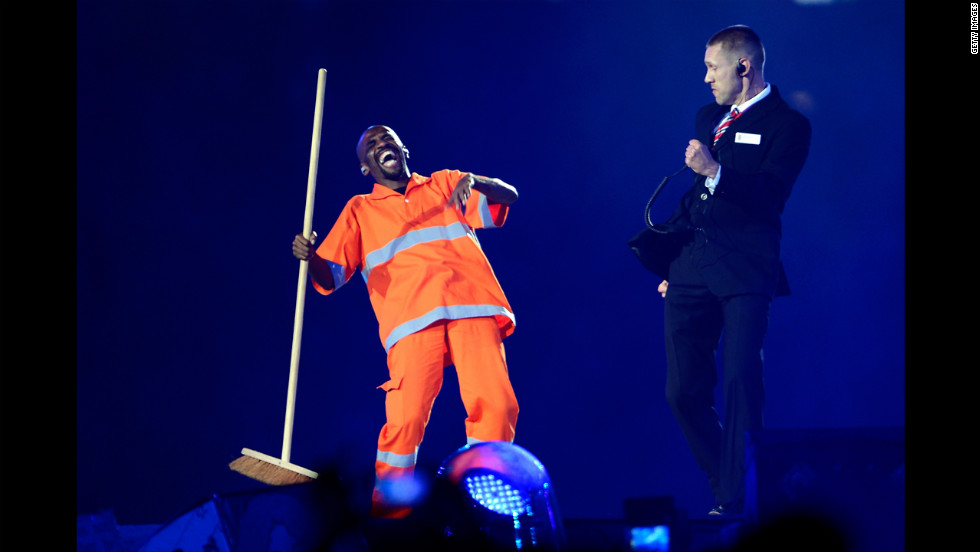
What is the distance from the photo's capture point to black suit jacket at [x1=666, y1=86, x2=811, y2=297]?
342 centimetres

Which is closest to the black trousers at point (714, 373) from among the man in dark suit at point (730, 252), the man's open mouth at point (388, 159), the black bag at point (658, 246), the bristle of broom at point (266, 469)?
the man in dark suit at point (730, 252)

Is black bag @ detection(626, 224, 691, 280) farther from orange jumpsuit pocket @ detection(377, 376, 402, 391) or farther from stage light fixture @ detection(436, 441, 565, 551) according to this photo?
stage light fixture @ detection(436, 441, 565, 551)

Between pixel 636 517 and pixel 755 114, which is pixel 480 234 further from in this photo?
pixel 636 517

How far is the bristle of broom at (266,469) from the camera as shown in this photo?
3227 millimetres

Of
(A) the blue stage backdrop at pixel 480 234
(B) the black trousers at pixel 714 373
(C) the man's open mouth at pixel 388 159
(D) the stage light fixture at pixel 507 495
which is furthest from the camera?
(A) the blue stage backdrop at pixel 480 234

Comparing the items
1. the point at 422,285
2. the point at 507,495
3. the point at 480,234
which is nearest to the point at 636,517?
the point at 507,495

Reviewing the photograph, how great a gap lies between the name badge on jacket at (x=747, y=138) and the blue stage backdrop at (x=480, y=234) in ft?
2.59

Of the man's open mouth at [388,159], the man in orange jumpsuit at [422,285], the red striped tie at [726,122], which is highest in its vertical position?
the red striped tie at [726,122]

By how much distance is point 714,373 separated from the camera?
3.56 metres

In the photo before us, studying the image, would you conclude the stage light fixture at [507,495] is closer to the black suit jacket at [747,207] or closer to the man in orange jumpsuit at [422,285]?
the man in orange jumpsuit at [422,285]

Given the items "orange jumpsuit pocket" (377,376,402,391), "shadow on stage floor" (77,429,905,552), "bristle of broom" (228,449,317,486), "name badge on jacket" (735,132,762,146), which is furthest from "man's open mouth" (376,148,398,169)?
"shadow on stage floor" (77,429,905,552)

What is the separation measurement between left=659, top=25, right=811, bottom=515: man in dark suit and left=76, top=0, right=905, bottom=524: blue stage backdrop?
727 millimetres

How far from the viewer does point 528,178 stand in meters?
4.42

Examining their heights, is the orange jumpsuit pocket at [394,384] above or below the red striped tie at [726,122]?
below
